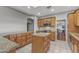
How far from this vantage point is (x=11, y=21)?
1629 millimetres

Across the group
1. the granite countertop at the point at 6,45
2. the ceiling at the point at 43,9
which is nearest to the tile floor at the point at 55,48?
the granite countertop at the point at 6,45

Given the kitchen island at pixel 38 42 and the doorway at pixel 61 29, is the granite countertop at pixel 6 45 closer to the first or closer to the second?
the kitchen island at pixel 38 42

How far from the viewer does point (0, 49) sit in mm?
1463

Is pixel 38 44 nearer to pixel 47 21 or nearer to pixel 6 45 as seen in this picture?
pixel 47 21

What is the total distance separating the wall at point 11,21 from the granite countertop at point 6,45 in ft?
0.47

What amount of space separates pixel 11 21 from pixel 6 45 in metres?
0.41

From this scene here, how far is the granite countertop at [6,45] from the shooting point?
1423 millimetres

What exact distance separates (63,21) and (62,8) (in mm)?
250

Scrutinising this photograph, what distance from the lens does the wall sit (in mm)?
1541

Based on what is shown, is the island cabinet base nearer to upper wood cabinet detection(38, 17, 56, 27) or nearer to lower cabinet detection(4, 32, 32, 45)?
lower cabinet detection(4, 32, 32, 45)
